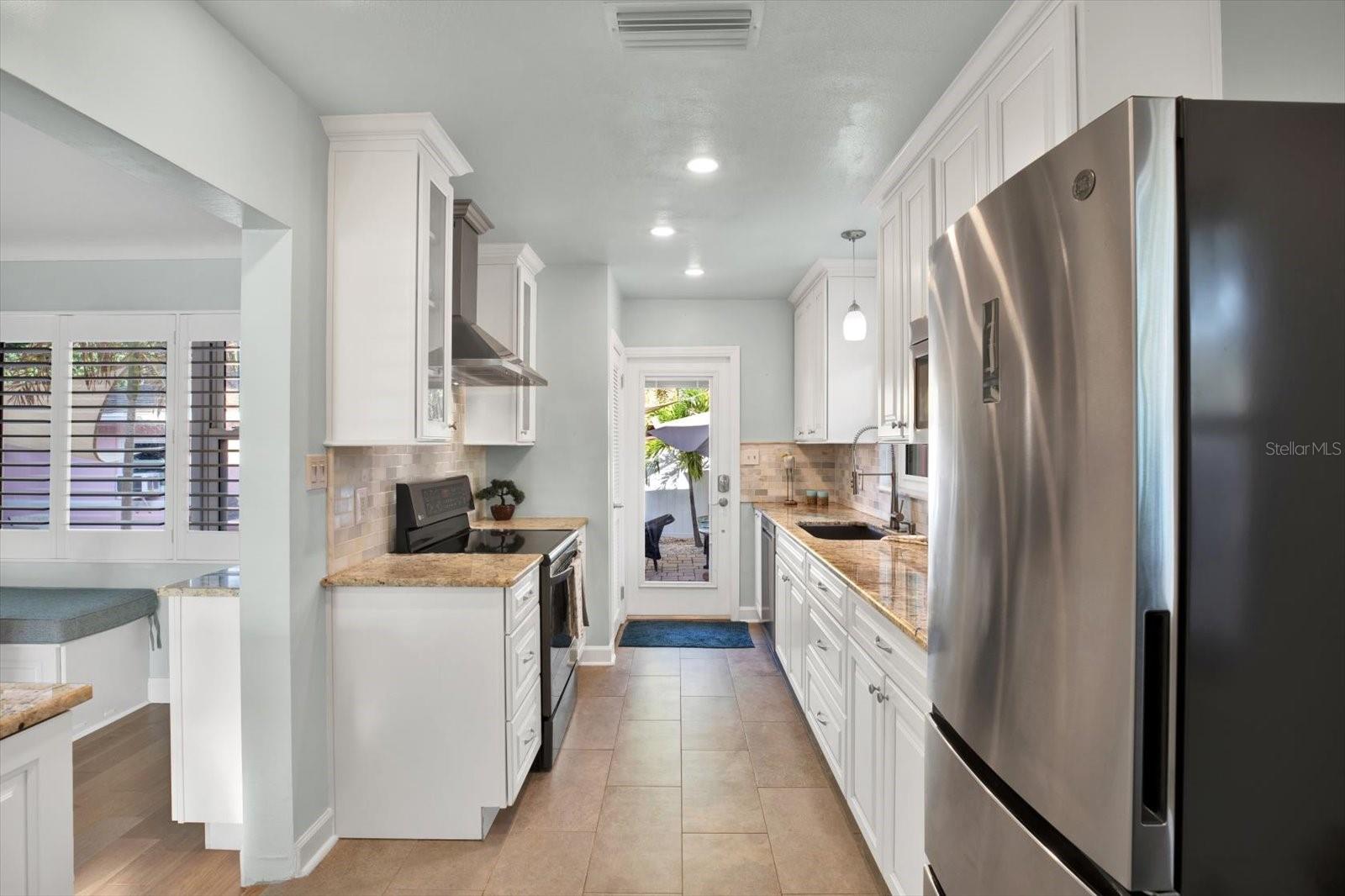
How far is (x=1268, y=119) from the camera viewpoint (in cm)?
78

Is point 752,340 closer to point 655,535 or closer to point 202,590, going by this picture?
point 655,535

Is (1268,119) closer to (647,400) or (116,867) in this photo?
(116,867)

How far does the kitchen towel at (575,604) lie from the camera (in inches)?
129

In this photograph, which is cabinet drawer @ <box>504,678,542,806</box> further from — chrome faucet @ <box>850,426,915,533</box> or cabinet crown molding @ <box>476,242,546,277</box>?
cabinet crown molding @ <box>476,242,546,277</box>

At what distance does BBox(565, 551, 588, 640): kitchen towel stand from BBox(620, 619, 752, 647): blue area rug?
133cm

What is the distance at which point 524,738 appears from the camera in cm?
258

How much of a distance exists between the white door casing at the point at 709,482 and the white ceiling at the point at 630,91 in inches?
78.7

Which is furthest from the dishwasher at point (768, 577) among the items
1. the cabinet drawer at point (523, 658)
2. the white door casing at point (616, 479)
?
the cabinet drawer at point (523, 658)

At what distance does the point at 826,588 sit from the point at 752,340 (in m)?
2.96

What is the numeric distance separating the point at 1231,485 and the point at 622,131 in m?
2.20

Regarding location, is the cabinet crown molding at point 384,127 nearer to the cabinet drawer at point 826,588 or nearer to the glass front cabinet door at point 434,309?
the glass front cabinet door at point 434,309

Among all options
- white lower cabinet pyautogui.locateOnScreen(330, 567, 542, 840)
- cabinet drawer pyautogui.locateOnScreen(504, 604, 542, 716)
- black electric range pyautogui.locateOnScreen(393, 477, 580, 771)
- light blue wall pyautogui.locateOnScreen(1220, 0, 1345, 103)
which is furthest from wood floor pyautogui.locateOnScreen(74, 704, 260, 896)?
light blue wall pyautogui.locateOnScreen(1220, 0, 1345, 103)

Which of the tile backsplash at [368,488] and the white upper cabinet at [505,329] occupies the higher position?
the white upper cabinet at [505,329]

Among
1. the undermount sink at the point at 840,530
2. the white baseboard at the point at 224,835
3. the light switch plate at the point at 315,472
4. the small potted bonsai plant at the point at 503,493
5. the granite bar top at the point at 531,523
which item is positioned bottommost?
the white baseboard at the point at 224,835
